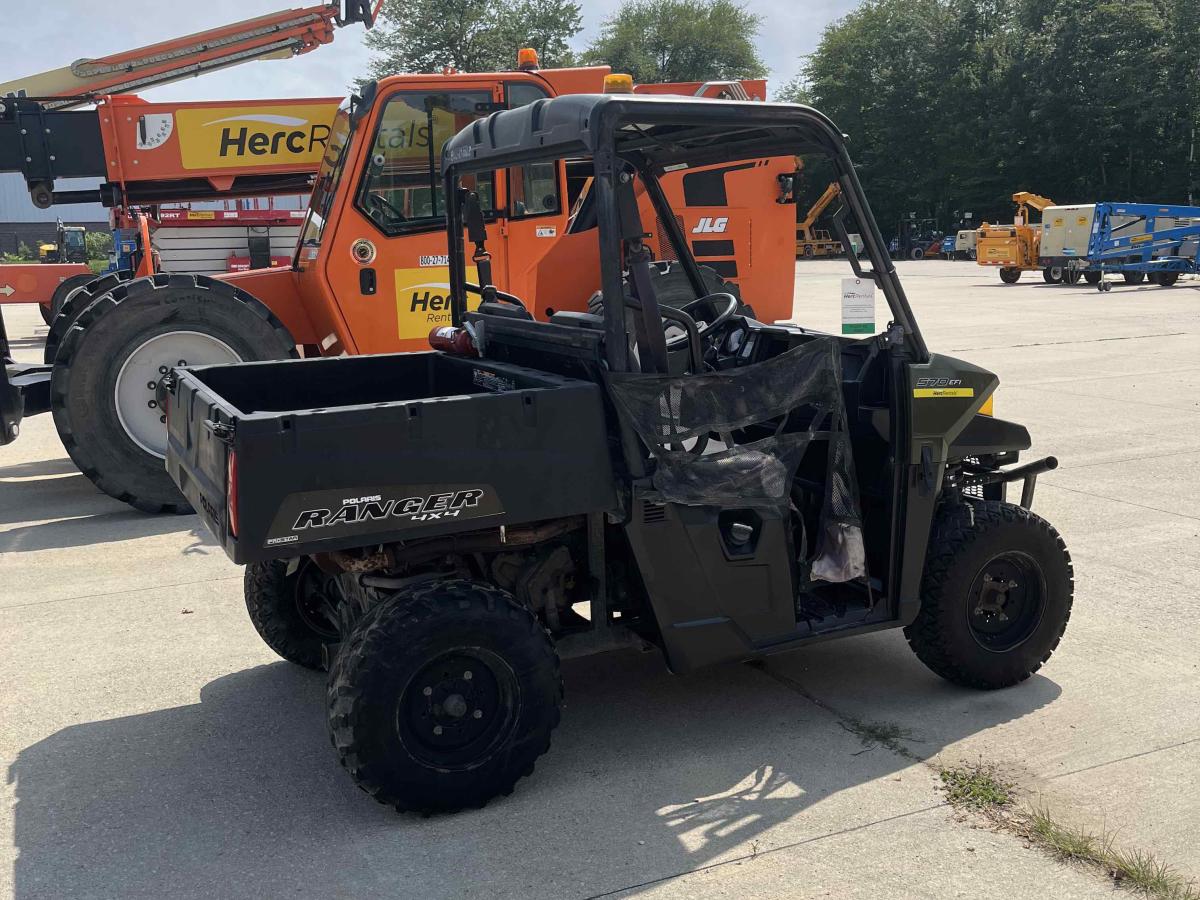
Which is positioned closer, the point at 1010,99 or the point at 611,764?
the point at 611,764

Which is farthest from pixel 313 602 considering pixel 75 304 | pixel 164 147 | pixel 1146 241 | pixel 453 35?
pixel 453 35

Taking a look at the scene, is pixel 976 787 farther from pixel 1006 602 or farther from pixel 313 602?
pixel 313 602

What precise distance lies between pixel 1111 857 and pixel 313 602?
10.1ft

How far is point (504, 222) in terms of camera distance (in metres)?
7.94

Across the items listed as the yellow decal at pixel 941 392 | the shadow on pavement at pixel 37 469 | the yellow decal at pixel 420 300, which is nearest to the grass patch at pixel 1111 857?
the yellow decal at pixel 941 392

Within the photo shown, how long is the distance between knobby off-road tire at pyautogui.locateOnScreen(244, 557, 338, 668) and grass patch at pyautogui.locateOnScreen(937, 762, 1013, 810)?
2.44 m

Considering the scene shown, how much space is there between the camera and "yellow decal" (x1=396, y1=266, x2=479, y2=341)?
7984mm

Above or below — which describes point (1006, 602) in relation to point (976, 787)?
above

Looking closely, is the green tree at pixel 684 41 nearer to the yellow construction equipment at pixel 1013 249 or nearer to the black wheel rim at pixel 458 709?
the yellow construction equipment at pixel 1013 249

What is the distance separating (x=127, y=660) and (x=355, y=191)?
147 inches

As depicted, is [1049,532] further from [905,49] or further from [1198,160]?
[905,49]

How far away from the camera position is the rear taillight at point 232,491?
3.34 meters

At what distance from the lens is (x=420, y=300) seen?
807 cm

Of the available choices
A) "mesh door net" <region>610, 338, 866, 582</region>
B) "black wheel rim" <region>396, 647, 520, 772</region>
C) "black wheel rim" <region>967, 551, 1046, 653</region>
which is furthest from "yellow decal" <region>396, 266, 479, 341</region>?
"black wheel rim" <region>396, 647, 520, 772</region>
